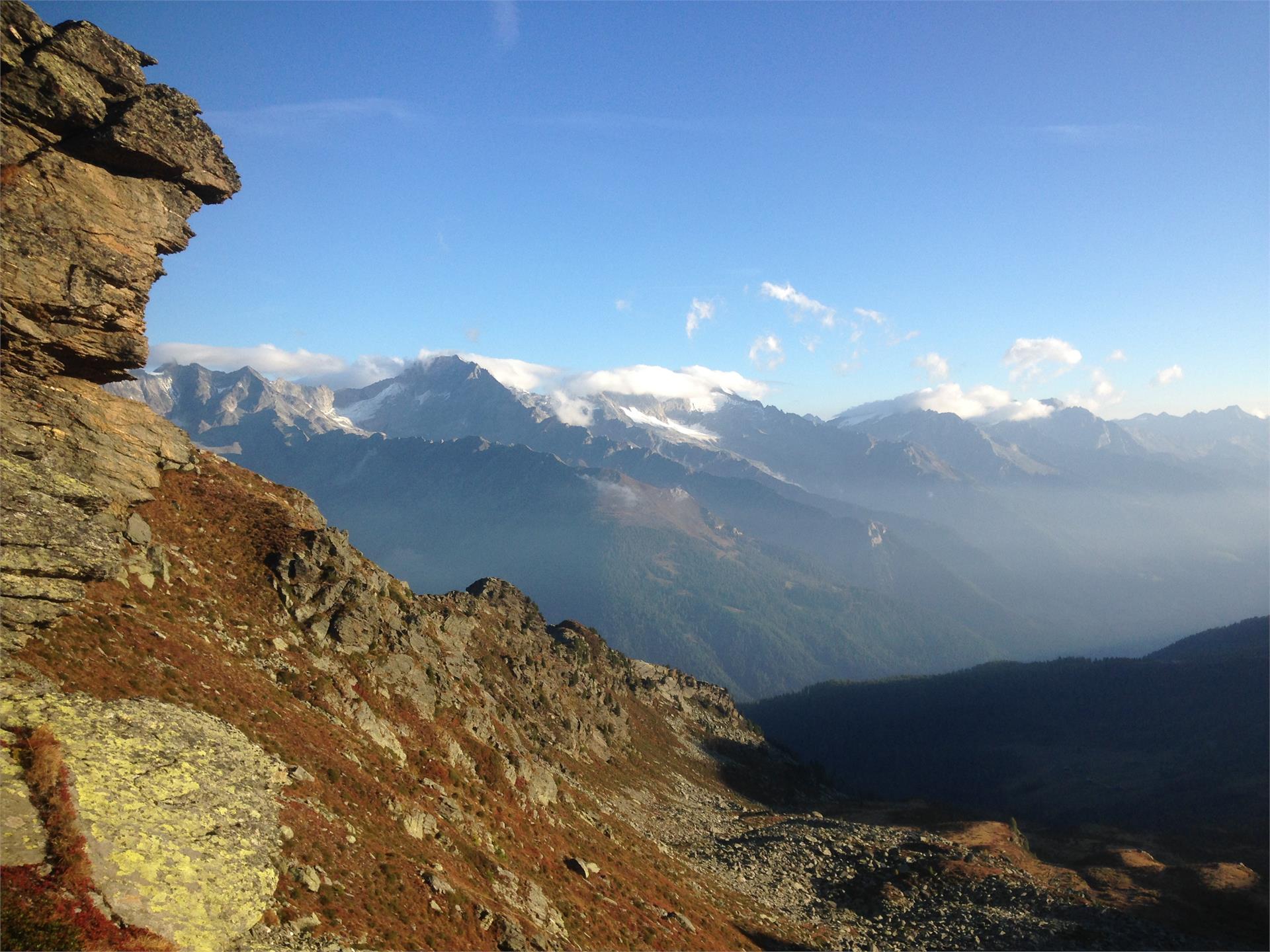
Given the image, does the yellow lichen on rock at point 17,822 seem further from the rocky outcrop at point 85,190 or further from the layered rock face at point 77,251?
the rocky outcrop at point 85,190

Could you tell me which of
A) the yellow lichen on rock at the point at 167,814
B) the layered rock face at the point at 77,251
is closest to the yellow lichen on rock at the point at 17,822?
the yellow lichen on rock at the point at 167,814

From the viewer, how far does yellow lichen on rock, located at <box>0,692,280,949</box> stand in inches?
789

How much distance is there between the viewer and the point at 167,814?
75.5ft

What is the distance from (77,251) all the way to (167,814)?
95.3ft

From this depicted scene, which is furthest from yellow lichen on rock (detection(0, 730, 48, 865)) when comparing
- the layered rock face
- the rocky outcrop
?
the rocky outcrop

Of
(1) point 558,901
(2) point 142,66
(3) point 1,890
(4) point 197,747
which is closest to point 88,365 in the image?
(2) point 142,66

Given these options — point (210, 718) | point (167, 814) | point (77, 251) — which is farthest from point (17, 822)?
point (77, 251)

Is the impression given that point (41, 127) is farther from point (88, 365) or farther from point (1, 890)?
point (1, 890)

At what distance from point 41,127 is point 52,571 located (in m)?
23.7

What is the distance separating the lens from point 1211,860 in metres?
112

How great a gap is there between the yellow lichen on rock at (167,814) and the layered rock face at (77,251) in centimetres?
644

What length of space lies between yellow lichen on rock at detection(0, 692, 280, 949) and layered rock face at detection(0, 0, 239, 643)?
6.44m

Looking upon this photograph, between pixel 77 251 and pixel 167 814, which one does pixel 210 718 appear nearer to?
pixel 167 814

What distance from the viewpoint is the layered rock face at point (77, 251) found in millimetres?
29312
